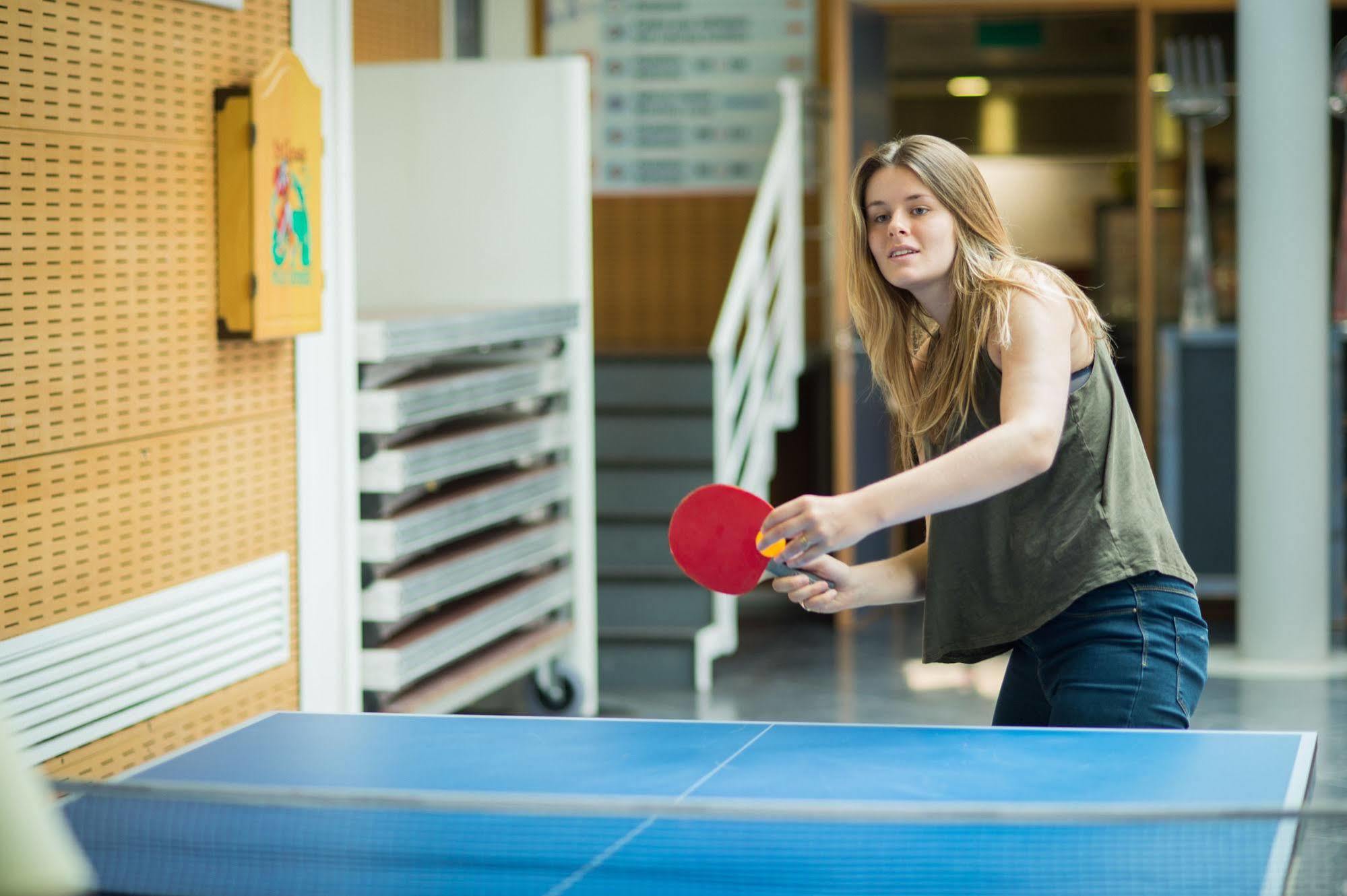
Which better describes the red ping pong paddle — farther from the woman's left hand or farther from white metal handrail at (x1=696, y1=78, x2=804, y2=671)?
white metal handrail at (x1=696, y1=78, x2=804, y2=671)

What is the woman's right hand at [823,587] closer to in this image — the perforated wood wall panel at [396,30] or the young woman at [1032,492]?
the young woman at [1032,492]

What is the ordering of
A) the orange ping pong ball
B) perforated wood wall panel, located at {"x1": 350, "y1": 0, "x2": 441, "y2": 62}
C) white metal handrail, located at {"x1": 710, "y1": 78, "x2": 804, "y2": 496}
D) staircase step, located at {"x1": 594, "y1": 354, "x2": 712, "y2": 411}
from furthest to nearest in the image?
perforated wood wall panel, located at {"x1": 350, "y1": 0, "x2": 441, "y2": 62} → staircase step, located at {"x1": 594, "y1": 354, "x2": 712, "y2": 411} → white metal handrail, located at {"x1": 710, "y1": 78, "x2": 804, "y2": 496} → the orange ping pong ball

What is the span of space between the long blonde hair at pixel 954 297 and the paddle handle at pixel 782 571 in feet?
0.80

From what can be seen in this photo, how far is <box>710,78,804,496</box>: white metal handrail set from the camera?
21.3 feet

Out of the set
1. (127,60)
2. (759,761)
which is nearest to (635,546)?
(127,60)

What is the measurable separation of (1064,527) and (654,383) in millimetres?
4585

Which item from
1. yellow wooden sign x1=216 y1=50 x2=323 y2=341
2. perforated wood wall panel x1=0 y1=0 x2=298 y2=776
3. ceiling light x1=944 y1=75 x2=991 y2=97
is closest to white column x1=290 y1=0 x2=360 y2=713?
perforated wood wall panel x1=0 y1=0 x2=298 y2=776

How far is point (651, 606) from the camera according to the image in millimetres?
6383

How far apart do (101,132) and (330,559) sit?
1.36 m

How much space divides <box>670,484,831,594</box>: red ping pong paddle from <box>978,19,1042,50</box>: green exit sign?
662 cm

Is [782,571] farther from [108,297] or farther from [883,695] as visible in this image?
[883,695]

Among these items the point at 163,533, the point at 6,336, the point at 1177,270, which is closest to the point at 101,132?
the point at 6,336

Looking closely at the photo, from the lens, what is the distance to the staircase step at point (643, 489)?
6574mm

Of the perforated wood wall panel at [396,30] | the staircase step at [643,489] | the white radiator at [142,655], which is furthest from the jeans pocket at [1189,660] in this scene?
the perforated wood wall panel at [396,30]
